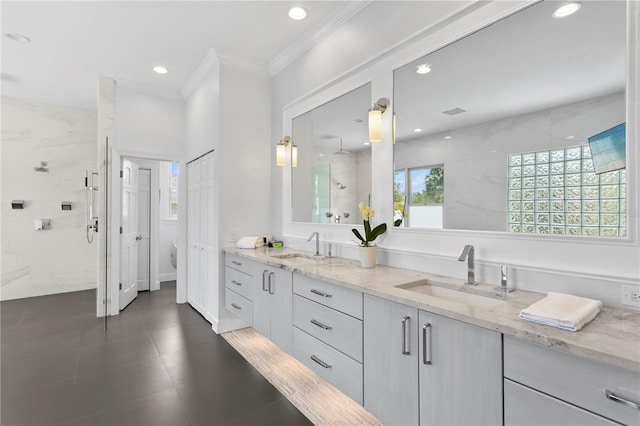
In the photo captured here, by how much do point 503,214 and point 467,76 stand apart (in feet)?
2.73

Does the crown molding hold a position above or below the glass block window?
above

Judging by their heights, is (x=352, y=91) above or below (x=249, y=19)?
below

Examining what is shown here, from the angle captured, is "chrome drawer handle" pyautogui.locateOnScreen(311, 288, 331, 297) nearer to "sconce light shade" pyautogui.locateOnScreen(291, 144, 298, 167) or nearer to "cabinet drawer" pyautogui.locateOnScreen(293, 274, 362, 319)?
"cabinet drawer" pyautogui.locateOnScreen(293, 274, 362, 319)

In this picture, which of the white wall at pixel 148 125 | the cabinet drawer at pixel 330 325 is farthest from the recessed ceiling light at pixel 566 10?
the white wall at pixel 148 125

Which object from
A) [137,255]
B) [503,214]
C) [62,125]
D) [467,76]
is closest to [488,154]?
[503,214]

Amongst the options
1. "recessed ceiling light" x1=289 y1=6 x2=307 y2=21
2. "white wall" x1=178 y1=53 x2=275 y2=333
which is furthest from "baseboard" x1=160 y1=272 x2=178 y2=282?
"recessed ceiling light" x1=289 y1=6 x2=307 y2=21

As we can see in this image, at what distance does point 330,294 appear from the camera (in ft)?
6.04

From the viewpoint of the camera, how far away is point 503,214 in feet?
5.34

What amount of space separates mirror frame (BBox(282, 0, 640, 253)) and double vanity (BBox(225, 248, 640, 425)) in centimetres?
25

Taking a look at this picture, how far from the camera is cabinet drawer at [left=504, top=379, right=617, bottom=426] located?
91 centimetres

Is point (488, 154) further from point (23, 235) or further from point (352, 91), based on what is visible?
point (23, 235)

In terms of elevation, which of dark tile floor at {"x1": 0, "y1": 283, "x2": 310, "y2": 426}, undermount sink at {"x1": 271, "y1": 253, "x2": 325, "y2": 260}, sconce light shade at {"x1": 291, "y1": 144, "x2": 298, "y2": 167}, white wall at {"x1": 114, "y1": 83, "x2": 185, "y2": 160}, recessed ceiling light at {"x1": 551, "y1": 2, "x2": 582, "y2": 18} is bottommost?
dark tile floor at {"x1": 0, "y1": 283, "x2": 310, "y2": 426}

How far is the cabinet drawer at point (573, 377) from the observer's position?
0.84 metres

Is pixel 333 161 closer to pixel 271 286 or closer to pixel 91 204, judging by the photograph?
pixel 271 286
